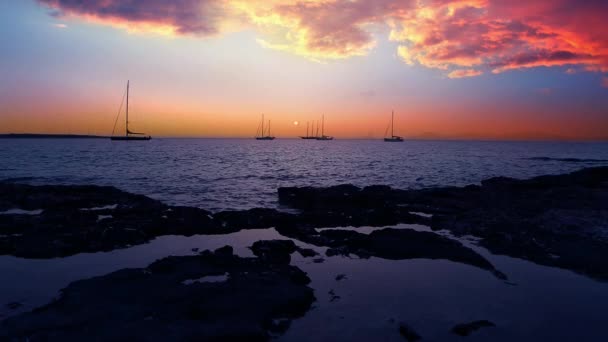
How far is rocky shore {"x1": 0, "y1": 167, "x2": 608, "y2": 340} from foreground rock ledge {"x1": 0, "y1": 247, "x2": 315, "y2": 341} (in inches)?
1.2

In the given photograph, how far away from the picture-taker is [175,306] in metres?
8.69

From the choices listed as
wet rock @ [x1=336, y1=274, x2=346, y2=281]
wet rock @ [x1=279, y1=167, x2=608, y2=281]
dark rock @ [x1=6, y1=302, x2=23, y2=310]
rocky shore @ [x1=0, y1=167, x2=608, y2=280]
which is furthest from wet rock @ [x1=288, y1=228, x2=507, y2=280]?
dark rock @ [x1=6, y1=302, x2=23, y2=310]

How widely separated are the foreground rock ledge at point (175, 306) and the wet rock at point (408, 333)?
2495 millimetres

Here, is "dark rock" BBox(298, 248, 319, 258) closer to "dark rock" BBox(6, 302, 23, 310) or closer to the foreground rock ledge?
the foreground rock ledge

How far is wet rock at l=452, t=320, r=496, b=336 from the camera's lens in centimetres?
806

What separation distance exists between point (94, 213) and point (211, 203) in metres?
8.36

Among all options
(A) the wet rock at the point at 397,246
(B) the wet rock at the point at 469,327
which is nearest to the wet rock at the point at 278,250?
(A) the wet rock at the point at 397,246

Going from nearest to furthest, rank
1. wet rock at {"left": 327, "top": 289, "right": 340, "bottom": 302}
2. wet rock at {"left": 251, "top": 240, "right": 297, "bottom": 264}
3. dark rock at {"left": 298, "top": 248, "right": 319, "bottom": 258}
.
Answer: wet rock at {"left": 327, "top": 289, "right": 340, "bottom": 302}, wet rock at {"left": 251, "top": 240, "right": 297, "bottom": 264}, dark rock at {"left": 298, "top": 248, "right": 319, "bottom": 258}

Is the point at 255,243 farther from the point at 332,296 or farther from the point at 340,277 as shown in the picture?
the point at 332,296

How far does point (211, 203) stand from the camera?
2583 centimetres

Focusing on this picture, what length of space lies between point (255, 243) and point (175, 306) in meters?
5.64

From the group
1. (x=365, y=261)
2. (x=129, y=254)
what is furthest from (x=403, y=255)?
(x=129, y=254)

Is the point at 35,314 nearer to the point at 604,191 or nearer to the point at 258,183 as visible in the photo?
the point at 258,183

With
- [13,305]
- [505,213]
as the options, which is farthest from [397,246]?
[13,305]
